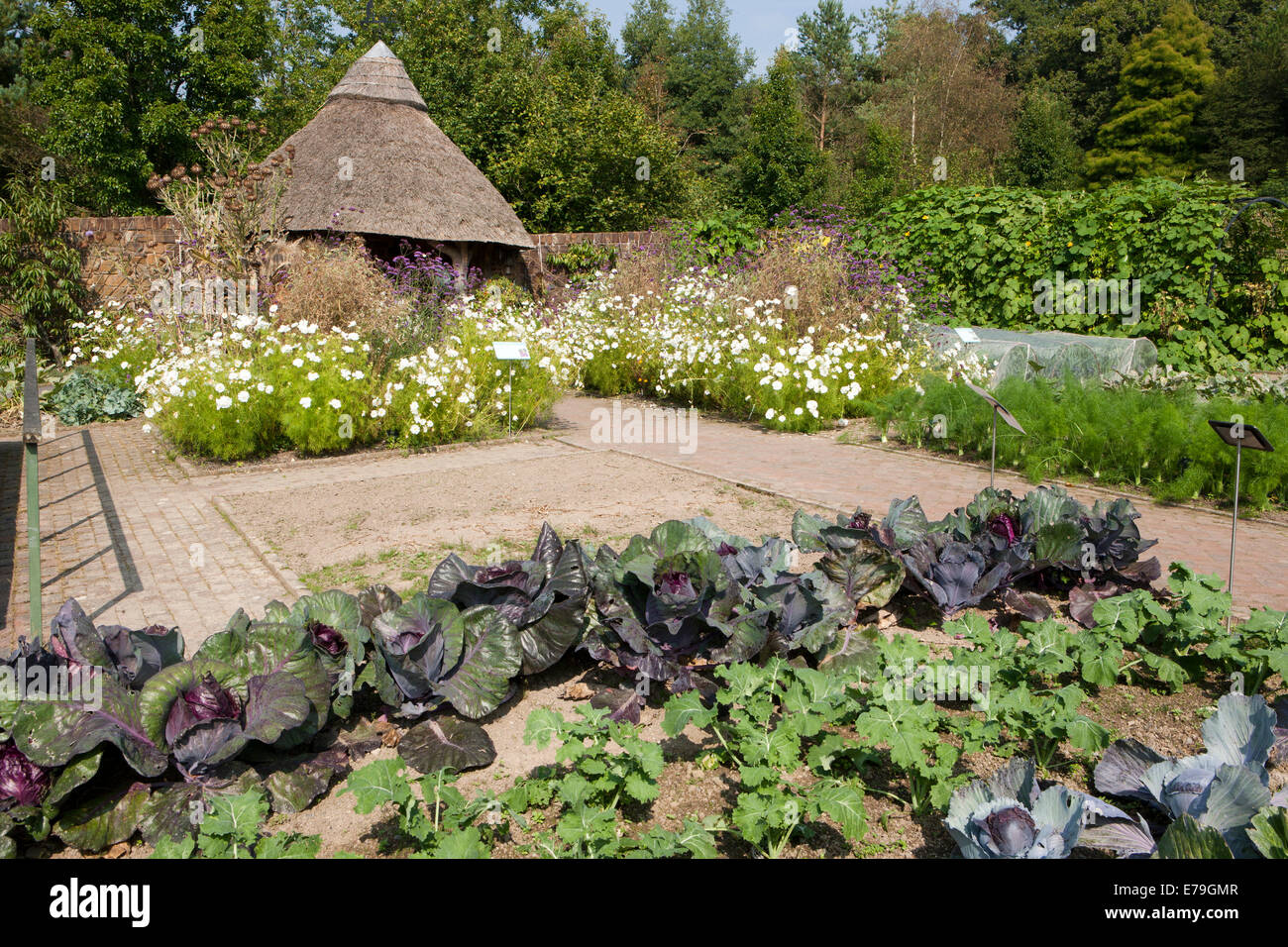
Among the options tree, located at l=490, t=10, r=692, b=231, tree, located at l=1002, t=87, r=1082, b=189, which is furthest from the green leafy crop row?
tree, located at l=1002, t=87, r=1082, b=189

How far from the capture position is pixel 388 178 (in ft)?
56.5

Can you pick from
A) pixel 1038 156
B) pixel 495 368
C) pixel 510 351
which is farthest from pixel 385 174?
pixel 1038 156

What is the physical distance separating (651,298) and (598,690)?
1005 centimetres

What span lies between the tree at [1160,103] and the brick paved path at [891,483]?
89.4ft

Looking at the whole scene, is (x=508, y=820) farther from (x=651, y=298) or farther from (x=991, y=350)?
(x=651, y=298)

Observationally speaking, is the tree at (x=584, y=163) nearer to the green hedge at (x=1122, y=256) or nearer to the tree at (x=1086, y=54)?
the green hedge at (x=1122, y=256)

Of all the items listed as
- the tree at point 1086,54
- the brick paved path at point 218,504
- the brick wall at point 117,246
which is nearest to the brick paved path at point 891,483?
the brick paved path at point 218,504

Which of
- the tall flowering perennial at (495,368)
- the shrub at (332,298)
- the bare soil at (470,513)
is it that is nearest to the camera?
the bare soil at (470,513)

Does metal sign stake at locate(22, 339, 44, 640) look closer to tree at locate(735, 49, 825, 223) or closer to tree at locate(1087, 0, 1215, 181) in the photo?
tree at locate(735, 49, 825, 223)

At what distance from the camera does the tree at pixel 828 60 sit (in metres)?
41.7

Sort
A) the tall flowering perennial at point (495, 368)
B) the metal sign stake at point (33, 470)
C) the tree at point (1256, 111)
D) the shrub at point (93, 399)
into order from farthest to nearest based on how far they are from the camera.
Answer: the tree at point (1256, 111) < the shrub at point (93, 399) < the tall flowering perennial at point (495, 368) < the metal sign stake at point (33, 470)

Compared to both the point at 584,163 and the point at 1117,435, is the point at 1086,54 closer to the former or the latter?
the point at 584,163

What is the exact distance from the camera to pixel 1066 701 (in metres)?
2.83
